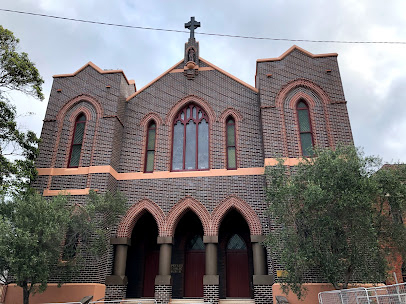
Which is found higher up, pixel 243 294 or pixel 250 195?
pixel 250 195

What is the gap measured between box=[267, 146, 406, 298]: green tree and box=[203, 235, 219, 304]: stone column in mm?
3411

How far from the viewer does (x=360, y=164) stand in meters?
10.3

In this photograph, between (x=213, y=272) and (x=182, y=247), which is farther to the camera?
(x=182, y=247)

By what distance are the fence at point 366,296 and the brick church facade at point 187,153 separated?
4448mm

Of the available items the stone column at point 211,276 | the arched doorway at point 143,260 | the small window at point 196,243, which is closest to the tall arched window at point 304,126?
the stone column at point 211,276

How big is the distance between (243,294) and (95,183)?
25.7 feet

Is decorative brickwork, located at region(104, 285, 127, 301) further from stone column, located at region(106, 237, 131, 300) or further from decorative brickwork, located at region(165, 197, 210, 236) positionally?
decorative brickwork, located at region(165, 197, 210, 236)

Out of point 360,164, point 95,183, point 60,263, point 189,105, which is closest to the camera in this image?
point 360,164

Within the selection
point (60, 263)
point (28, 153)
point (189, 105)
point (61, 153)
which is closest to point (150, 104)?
point (189, 105)

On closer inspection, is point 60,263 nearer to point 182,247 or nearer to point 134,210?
point 134,210

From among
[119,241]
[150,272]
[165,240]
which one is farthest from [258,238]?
[150,272]

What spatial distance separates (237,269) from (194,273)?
1931 mm

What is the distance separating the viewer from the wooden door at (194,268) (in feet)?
50.7

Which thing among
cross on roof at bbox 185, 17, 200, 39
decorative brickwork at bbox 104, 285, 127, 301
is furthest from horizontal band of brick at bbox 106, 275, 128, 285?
cross on roof at bbox 185, 17, 200, 39
